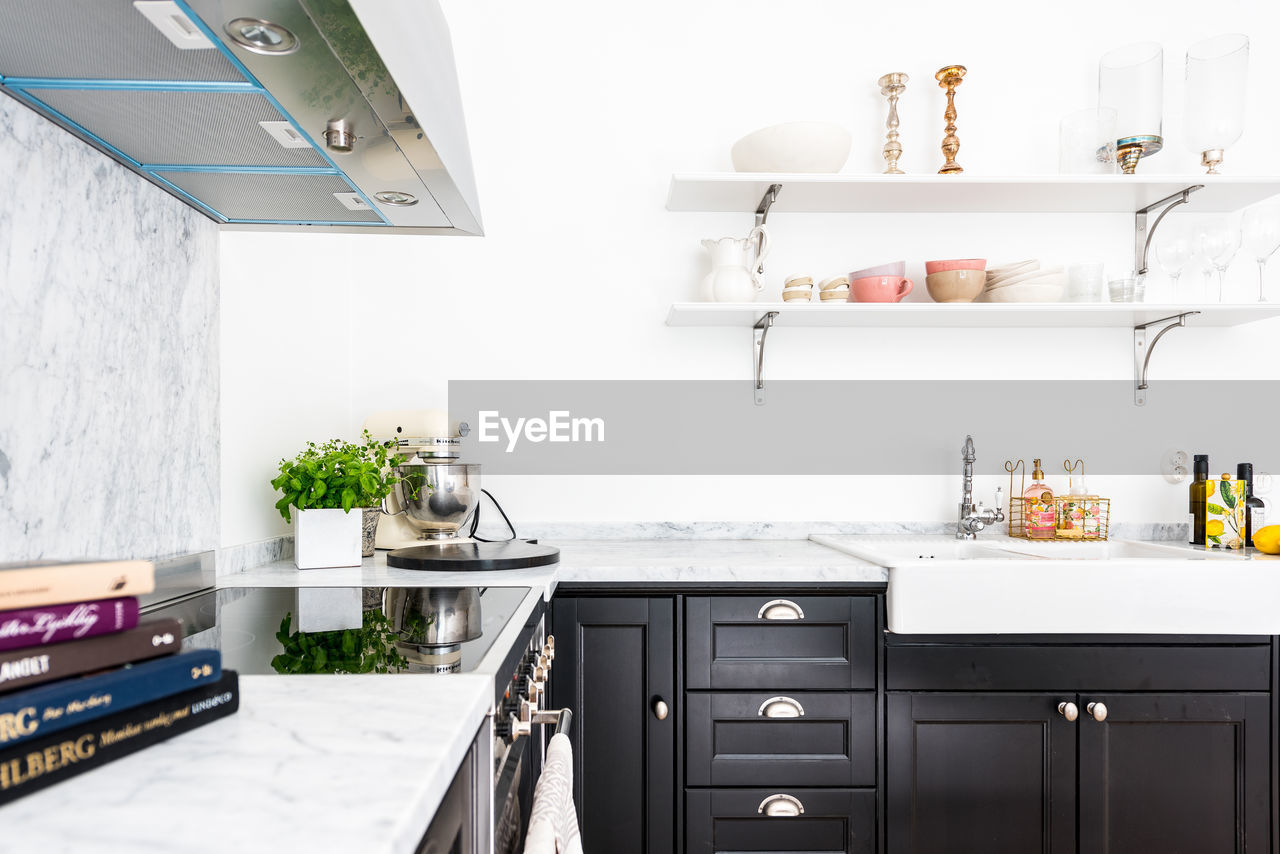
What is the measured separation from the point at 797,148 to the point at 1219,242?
1.13 meters

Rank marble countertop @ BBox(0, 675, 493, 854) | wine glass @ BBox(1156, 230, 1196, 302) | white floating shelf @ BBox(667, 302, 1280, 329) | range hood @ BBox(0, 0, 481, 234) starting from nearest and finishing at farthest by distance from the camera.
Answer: marble countertop @ BBox(0, 675, 493, 854), range hood @ BBox(0, 0, 481, 234), white floating shelf @ BBox(667, 302, 1280, 329), wine glass @ BBox(1156, 230, 1196, 302)

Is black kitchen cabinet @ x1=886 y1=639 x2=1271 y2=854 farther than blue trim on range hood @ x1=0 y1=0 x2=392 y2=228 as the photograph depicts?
Yes

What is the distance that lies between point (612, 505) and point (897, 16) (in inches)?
64.8

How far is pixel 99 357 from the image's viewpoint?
3.96 ft

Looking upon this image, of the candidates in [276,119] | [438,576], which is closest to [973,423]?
[438,576]

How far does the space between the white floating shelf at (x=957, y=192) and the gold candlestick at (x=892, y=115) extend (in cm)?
12

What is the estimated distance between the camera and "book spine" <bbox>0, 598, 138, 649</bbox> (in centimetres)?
53

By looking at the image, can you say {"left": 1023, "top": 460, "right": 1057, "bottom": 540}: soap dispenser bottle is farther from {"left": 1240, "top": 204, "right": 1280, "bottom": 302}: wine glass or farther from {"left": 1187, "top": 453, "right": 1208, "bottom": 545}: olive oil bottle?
{"left": 1240, "top": 204, "right": 1280, "bottom": 302}: wine glass

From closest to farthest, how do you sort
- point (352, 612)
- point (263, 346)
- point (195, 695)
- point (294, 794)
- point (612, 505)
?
point (294, 794) → point (195, 695) → point (352, 612) → point (263, 346) → point (612, 505)

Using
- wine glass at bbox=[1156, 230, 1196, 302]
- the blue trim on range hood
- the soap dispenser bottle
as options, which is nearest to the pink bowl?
wine glass at bbox=[1156, 230, 1196, 302]

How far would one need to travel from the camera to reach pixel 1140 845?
5.28 feet

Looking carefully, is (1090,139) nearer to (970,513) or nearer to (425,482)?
(970,513)

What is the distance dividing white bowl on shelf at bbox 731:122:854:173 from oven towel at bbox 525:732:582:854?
1.51 metres

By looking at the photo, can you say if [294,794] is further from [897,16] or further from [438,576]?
[897,16]
